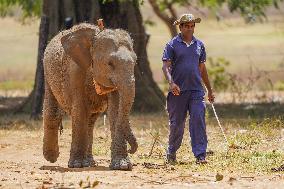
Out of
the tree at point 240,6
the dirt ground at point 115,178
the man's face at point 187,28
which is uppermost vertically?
the tree at point 240,6

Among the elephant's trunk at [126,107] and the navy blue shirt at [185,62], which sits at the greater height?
the navy blue shirt at [185,62]

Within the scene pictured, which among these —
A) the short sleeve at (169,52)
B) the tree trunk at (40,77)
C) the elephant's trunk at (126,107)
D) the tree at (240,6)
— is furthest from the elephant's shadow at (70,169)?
the tree at (240,6)

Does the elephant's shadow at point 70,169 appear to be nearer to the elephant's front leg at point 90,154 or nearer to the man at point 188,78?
the elephant's front leg at point 90,154

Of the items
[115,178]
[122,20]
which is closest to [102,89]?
[115,178]

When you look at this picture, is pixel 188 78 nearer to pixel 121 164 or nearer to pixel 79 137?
pixel 79 137

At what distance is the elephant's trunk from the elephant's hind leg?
2.20 metres

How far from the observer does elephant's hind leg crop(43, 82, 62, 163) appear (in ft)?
43.0

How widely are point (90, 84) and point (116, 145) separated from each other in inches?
38.3

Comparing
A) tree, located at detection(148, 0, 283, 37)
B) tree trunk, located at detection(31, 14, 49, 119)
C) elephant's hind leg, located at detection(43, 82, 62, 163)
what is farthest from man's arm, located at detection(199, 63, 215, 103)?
tree, located at detection(148, 0, 283, 37)

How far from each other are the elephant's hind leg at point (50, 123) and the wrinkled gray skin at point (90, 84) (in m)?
0.01

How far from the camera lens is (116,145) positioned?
11.2 meters

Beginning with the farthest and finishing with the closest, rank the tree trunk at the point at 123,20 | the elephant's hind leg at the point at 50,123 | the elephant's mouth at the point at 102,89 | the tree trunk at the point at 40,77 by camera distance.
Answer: the tree trunk at the point at 123,20, the tree trunk at the point at 40,77, the elephant's hind leg at the point at 50,123, the elephant's mouth at the point at 102,89

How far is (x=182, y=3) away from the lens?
26234 mm

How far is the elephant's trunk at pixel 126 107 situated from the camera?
10.9 metres
